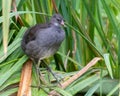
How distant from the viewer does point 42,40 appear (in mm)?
1775

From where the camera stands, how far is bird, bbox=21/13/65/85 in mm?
1751

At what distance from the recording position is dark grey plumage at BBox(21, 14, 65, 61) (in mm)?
1751

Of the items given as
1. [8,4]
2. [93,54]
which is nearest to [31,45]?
[93,54]

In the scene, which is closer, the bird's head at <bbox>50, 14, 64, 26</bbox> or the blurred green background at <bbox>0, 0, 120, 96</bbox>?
the blurred green background at <bbox>0, 0, 120, 96</bbox>

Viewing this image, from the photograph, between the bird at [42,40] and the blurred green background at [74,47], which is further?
the bird at [42,40]

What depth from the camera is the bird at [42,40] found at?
68.9 inches

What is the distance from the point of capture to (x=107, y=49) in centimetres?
179

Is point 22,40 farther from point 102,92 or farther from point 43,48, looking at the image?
point 102,92

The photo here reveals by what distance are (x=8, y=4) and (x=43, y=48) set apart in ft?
2.24

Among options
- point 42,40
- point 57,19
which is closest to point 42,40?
point 42,40

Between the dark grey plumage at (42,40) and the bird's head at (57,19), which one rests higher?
the bird's head at (57,19)

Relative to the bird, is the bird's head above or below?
above

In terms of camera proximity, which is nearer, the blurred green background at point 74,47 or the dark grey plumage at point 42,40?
the blurred green background at point 74,47

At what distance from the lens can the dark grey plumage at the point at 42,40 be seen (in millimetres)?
1751
